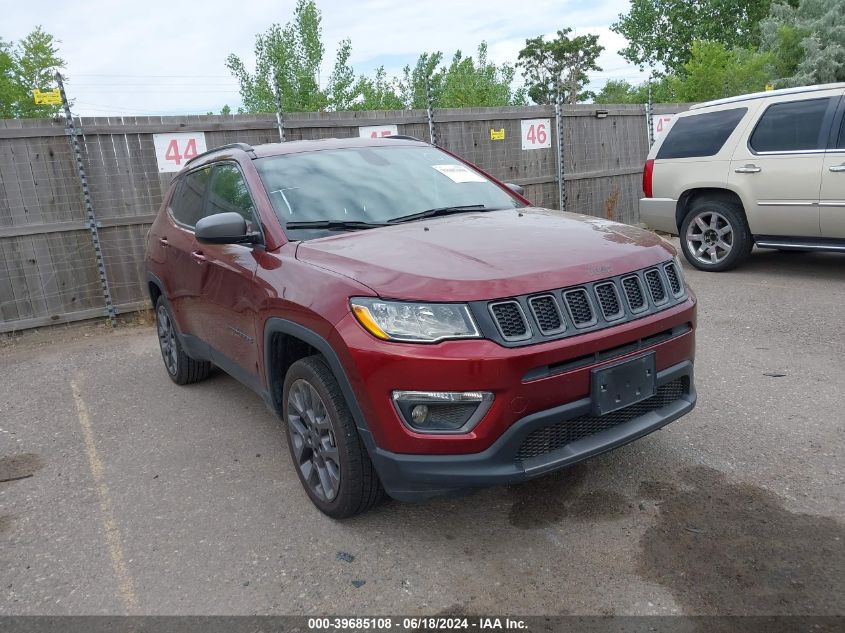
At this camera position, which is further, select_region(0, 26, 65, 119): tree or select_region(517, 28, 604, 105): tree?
select_region(517, 28, 604, 105): tree

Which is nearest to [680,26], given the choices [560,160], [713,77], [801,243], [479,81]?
[479,81]

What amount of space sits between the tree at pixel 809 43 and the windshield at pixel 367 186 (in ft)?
78.6

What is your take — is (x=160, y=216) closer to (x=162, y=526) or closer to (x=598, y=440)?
(x=162, y=526)

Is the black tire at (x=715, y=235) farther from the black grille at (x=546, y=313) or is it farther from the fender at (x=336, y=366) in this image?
the fender at (x=336, y=366)

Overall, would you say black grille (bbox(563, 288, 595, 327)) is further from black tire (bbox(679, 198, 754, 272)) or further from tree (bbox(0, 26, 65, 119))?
tree (bbox(0, 26, 65, 119))

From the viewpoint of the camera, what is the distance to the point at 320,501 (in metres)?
3.25

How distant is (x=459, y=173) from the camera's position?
4.26 meters

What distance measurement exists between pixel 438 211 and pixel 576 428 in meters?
1.53

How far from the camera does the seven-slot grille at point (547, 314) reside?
264 centimetres

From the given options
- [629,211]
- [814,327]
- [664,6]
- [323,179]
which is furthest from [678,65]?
[323,179]

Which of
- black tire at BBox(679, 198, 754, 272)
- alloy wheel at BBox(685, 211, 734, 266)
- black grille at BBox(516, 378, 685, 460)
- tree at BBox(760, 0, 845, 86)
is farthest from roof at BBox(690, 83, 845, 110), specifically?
tree at BBox(760, 0, 845, 86)

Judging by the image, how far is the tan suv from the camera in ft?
22.9

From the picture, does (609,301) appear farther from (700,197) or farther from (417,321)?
(700,197)

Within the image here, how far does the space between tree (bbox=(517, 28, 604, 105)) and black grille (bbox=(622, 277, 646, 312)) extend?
65823mm
